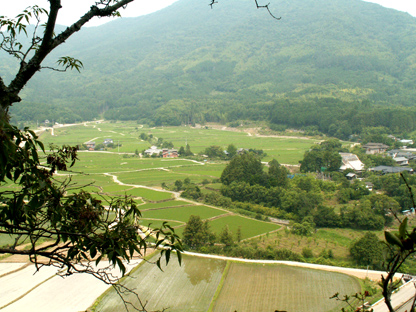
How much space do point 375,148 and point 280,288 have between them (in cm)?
2687

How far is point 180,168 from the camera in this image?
96.3ft

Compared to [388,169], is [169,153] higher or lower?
higher

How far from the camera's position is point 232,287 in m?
10.9

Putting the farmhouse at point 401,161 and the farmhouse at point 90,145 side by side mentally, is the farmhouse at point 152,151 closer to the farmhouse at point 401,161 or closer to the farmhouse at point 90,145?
the farmhouse at point 90,145

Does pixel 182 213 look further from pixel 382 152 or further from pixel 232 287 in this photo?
pixel 382 152

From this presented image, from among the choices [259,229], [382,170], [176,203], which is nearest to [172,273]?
[259,229]

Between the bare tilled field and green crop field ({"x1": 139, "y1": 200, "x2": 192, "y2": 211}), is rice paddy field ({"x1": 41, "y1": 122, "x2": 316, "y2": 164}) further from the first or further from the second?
the bare tilled field

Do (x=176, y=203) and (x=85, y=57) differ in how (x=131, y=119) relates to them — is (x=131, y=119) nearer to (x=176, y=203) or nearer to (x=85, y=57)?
(x=176, y=203)

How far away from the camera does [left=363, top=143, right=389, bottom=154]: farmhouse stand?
33.6 meters

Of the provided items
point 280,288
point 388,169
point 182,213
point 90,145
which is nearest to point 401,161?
point 388,169

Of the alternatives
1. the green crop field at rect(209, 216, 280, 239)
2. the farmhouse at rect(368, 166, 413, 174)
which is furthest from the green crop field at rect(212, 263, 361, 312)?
the farmhouse at rect(368, 166, 413, 174)

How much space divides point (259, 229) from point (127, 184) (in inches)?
432

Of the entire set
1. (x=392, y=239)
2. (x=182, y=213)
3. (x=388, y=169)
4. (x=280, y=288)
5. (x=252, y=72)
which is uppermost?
(x=252, y=72)

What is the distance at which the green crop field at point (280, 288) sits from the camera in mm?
9717
